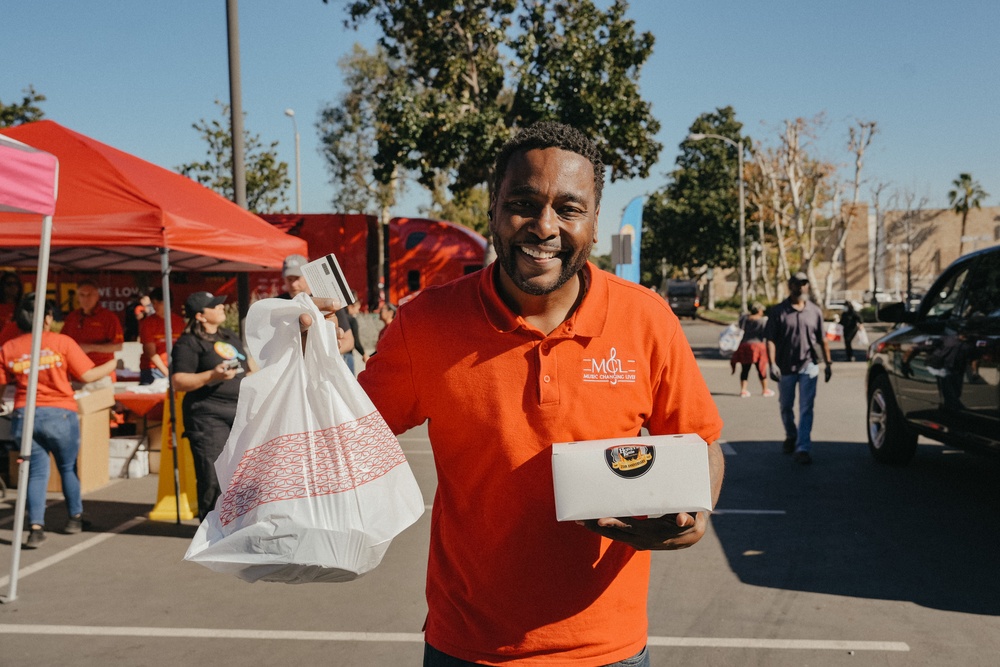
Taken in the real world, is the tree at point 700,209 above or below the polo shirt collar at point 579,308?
above

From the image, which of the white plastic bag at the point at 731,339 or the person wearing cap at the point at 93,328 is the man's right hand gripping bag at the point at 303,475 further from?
the white plastic bag at the point at 731,339

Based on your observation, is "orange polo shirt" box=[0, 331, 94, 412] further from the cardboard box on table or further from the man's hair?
the man's hair

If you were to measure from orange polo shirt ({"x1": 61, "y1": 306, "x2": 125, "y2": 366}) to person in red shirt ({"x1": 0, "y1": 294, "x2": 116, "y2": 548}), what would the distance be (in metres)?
2.96

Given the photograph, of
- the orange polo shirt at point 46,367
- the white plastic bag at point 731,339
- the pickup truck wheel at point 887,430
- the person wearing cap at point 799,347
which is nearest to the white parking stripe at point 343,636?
the orange polo shirt at point 46,367

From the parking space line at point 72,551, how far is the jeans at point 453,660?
4.57 meters

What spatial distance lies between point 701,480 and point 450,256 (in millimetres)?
21554

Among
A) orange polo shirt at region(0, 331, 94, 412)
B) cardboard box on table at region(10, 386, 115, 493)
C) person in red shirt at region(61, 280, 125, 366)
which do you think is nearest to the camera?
orange polo shirt at region(0, 331, 94, 412)

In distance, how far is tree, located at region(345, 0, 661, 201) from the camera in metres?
22.1

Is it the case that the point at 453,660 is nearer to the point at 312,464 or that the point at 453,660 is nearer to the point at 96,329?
the point at 312,464

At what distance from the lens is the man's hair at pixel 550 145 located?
195 centimetres

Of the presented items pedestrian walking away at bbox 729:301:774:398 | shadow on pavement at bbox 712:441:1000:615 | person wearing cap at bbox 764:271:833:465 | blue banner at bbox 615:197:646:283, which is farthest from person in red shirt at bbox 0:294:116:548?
pedestrian walking away at bbox 729:301:774:398

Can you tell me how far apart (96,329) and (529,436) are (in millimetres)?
8739

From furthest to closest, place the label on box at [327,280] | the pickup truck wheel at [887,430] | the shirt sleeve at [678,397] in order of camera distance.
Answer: the pickup truck wheel at [887,430] < the label on box at [327,280] < the shirt sleeve at [678,397]

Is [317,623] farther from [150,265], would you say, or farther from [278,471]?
[150,265]
